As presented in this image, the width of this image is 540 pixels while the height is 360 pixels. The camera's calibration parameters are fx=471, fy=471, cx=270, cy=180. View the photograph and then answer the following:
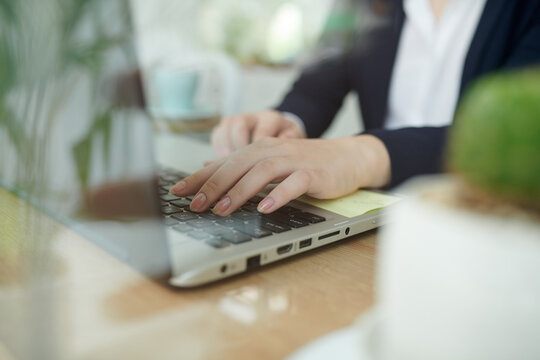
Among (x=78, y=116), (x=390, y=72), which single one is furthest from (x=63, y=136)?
(x=390, y=72)

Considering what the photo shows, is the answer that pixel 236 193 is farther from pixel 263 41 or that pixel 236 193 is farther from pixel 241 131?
pixel 263 41

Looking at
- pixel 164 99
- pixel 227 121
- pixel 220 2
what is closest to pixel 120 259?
pixel 227 121

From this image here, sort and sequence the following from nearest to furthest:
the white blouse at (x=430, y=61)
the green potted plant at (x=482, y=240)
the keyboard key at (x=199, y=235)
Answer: the green potted plant at (x=482, y=240) → the keyboard key at (x=199, y=235) → the white blouse at (x=430, y=61)

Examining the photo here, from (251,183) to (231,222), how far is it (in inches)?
1.9

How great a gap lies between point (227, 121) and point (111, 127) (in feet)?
1.49

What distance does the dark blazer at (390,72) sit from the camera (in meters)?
0.54

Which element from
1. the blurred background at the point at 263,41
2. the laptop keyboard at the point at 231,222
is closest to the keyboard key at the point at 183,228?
the laptop keyboard at the point at 231,222

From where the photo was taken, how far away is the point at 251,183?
403 millimetres

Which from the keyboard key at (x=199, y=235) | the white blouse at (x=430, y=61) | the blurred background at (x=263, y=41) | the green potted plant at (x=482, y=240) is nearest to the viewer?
the green potted plant at (x=482, y=240)

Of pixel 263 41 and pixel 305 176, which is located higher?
pixel 263 41

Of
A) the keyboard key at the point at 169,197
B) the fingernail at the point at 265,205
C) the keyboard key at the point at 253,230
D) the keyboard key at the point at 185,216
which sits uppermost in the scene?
the fingernail at the point at 265,205

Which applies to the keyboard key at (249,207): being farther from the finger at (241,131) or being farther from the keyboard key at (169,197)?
the finger at (241,131)

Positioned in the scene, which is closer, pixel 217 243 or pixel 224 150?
pixel 217 243

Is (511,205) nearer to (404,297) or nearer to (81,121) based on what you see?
(404,297)
